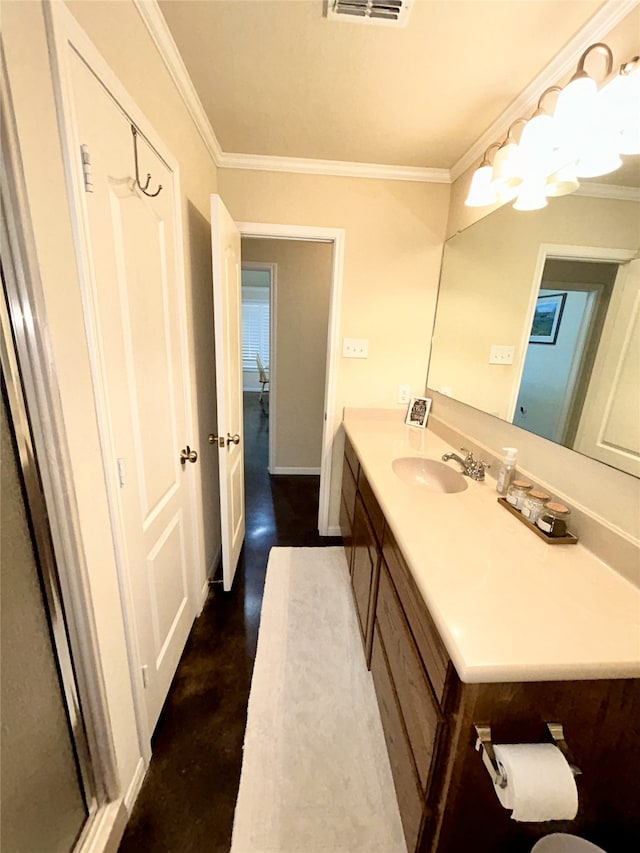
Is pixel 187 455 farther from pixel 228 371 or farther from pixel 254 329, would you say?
pixel 254 329

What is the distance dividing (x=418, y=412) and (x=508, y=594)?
5.02 feet

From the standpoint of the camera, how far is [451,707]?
0.72 meters

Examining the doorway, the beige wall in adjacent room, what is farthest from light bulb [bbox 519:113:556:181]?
the doorway

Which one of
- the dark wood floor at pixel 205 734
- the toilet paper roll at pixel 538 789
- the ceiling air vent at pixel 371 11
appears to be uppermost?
the ceiling air vent at pixel 371 11

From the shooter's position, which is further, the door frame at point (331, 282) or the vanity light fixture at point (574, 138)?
the door frame at point (331, 282)

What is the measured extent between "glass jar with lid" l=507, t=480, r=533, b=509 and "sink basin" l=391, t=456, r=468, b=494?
1.09ft

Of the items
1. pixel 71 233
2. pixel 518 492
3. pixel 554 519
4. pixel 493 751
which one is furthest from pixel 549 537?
pixel 71 233

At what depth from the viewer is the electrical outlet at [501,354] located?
4.84 ft

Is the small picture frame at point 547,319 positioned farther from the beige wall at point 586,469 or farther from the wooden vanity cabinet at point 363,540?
the wooden vanity cabinet at point 363,540

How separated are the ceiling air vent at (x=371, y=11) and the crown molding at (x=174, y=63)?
53 centimetres

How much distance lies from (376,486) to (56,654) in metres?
1.05

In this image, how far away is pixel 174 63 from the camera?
1.22 meters

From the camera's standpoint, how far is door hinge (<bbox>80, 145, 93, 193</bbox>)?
0.76m

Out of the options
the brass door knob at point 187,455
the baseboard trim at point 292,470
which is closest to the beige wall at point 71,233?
the brass door knob at point 187,455
